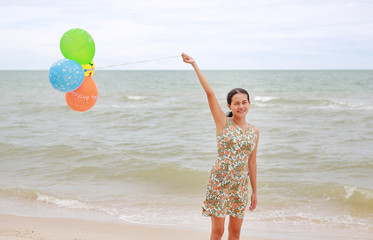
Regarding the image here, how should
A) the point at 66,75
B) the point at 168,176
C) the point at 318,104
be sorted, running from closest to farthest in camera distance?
the point at 66,75 → the point at 168,176 → the point at 318,104

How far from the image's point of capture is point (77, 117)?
48.9 feet

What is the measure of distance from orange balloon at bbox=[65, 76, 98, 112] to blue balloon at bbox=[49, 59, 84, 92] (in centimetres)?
17

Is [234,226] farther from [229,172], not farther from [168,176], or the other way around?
[168,176]

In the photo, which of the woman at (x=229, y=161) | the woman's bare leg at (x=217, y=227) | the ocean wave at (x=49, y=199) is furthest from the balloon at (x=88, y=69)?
the ocean wave at (x=49, y=199)

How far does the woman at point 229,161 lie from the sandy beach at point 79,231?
1.52m

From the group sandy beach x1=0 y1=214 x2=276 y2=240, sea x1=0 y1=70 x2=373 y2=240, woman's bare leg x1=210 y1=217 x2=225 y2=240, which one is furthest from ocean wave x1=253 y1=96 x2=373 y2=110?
woman's bare leg x1=210 y1=217 x2=225 y2=240

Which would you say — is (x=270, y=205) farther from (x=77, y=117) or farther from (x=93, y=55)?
(x=77, y=117)

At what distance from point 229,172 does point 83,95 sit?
163 centimetres

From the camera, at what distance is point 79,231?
465 centimetres

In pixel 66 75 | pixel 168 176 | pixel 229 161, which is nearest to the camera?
pixel 229 161

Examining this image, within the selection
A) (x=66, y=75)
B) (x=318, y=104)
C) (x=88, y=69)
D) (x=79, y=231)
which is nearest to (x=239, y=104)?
(x=66, y=75)

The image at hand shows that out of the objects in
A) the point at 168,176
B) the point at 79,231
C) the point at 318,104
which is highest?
the point at 318,104

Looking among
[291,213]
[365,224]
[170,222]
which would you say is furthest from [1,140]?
[365,224]

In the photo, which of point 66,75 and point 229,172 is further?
point 66,75
